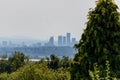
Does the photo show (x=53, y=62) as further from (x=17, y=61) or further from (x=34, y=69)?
(x=34, y=69)

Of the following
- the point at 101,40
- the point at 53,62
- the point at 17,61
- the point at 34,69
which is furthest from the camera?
the point at 17,61

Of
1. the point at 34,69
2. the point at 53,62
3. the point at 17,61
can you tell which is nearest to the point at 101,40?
the point at 34,69

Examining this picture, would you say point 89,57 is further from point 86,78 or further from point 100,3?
point 100,3

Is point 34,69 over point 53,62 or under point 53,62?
under

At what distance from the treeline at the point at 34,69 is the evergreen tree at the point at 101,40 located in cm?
176

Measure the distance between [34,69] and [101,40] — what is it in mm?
18954

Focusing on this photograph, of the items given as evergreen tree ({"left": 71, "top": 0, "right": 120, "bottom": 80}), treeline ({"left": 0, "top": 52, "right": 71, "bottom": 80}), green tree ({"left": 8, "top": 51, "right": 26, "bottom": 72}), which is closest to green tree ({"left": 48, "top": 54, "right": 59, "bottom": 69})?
treeline ({"left": 0, "top": 52, "right": 71, "bottom": 80})

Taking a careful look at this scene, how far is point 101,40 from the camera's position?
22.1 metres

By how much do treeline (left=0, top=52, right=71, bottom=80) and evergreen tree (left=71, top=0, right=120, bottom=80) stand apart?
1761 millimetres

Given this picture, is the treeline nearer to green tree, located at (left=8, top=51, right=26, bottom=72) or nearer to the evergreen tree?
green tree, located at (left=8, top=51, right=26, bottom=72)

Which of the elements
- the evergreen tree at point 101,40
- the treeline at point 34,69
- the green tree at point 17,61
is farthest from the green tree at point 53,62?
the evergreen tree at point 101,40

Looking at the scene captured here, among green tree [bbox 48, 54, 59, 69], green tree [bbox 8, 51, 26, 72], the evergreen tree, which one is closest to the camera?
the evergreen tree

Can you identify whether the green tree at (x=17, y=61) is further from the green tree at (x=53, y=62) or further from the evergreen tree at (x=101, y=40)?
the evergreen tree at (x=101, y=40)

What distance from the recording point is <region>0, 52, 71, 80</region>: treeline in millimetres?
40188
